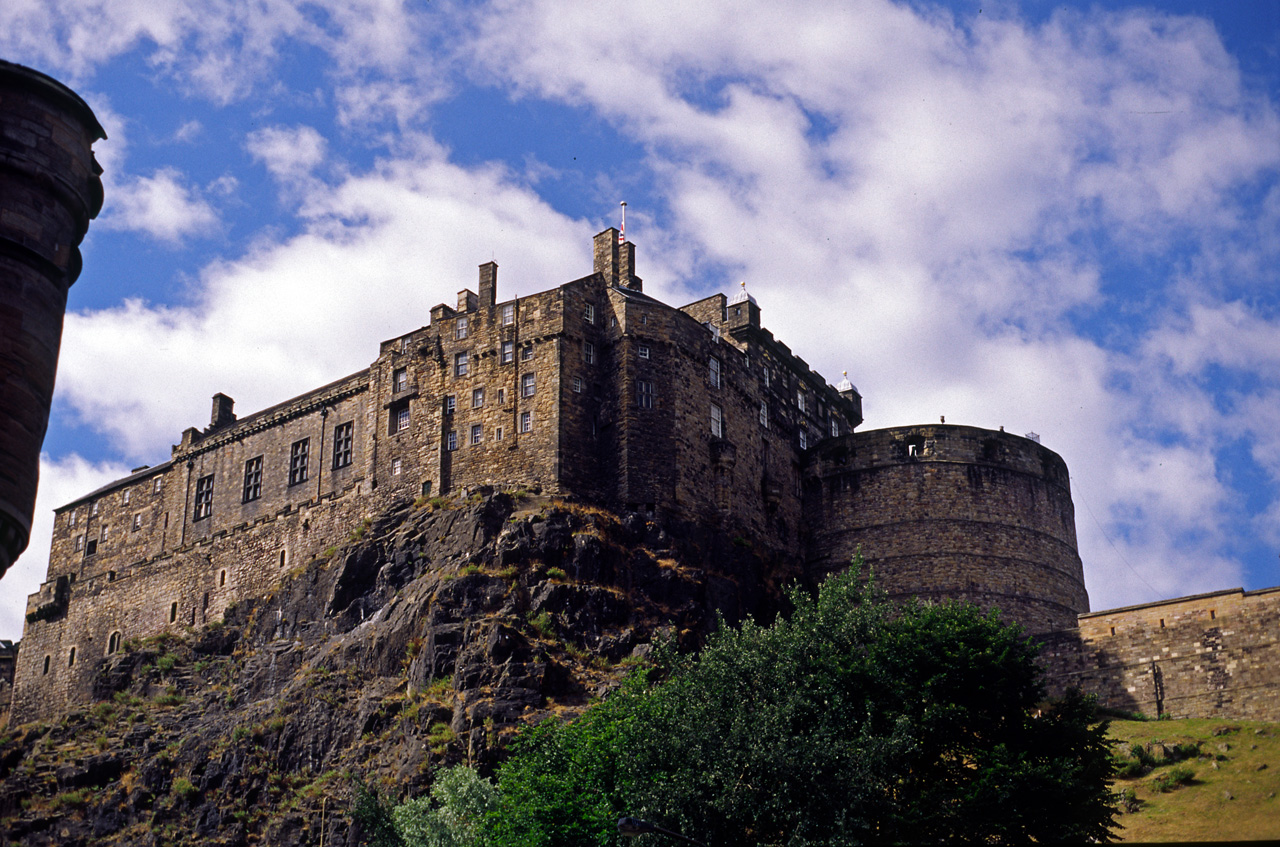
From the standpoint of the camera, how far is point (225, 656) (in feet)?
222

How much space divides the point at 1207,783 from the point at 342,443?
41612 millimetres

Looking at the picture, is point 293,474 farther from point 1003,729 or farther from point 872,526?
point 1003,729

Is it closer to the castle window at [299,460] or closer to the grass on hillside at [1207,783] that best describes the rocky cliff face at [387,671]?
the castle window at [299,460]

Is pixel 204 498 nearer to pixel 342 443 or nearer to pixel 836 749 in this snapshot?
pixel 342 443

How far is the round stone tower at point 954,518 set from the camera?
67562 mm

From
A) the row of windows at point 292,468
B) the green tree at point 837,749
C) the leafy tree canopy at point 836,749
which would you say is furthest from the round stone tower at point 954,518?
the leafy tree canopy at point 836,749

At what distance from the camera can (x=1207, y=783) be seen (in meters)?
47.8

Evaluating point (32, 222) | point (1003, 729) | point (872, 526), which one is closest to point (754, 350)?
point (872, 526)

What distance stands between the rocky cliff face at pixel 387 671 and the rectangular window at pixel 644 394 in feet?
18.1

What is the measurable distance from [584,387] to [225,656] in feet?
72.7

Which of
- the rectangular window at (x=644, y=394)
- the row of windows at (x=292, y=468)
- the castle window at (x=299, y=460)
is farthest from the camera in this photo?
the castle window at (x=299, y=460)

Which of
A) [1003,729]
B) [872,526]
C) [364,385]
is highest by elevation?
[364,385]

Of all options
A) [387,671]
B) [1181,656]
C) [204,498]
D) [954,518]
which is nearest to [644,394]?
[387,671]

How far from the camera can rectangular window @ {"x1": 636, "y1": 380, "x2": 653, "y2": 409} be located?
206ft
